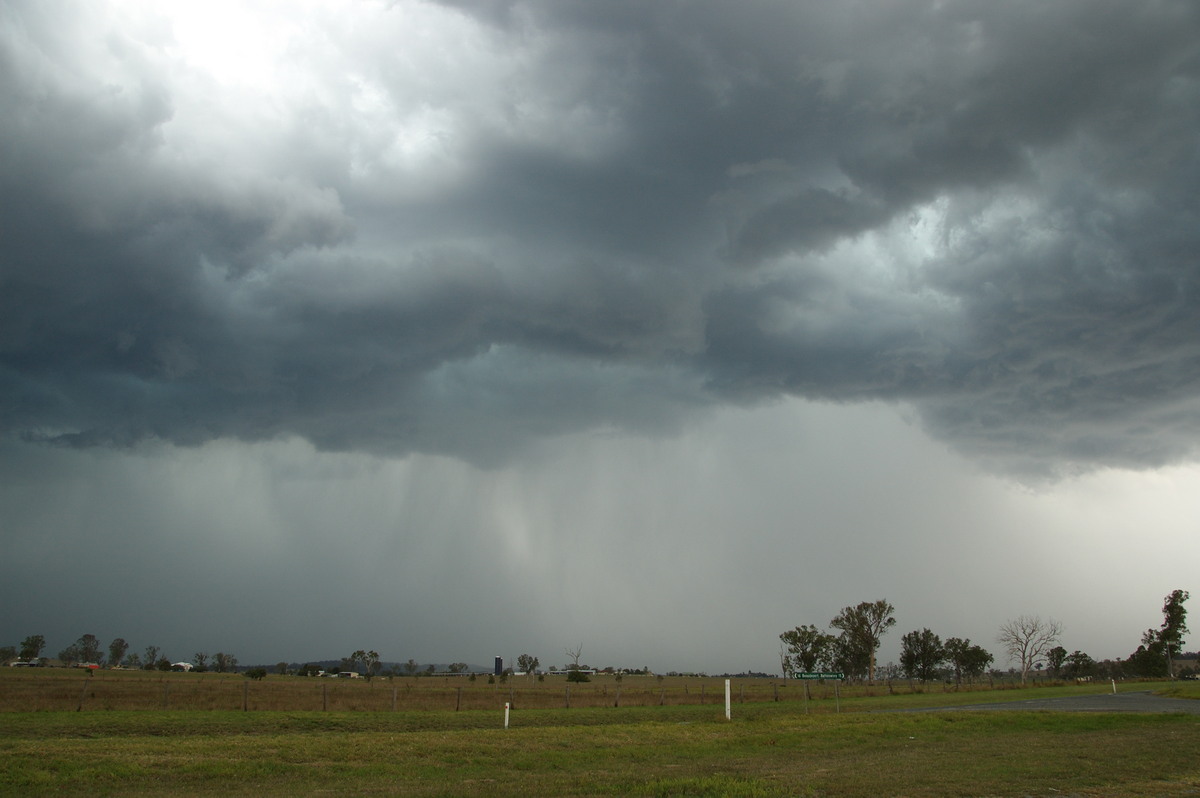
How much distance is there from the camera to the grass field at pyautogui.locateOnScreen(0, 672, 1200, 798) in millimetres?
17250

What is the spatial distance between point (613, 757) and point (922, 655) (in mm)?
139973

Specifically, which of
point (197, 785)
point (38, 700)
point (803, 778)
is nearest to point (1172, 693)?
point (803, 778)

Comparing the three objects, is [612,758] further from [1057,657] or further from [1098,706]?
[1057,657]

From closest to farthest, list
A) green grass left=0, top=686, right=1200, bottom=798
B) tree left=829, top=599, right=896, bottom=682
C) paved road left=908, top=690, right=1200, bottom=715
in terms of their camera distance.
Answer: green grass left=0, top=686, right=1200, bottom=798, paved road left=908, top=690, right=1200, bottom=715, tree left=829, top=599, right=896, bottom=682

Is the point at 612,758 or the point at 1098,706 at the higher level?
the point at 612,758

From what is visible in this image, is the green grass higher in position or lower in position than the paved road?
higher

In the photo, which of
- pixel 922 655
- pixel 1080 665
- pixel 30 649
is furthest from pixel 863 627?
pixel 30 649

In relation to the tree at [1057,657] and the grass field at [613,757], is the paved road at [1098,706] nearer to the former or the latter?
the grass field at [613,757]

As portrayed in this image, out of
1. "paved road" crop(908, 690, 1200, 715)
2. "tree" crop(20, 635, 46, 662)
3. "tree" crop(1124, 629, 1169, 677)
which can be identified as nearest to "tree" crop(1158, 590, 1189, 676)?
"tree" crop(1124, 629, 1169, 677)

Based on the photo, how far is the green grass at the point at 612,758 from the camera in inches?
677

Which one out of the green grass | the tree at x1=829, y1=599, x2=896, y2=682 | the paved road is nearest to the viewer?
the green grass

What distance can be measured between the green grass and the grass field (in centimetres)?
7

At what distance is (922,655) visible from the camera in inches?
5679

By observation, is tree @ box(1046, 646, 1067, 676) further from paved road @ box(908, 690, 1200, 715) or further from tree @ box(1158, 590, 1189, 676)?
paved road @ box(908, 690, 1200, 715)
